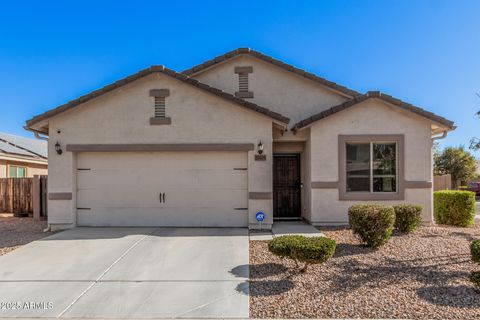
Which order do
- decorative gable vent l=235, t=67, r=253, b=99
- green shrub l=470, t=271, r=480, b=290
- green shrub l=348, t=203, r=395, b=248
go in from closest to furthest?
green shrub l=470, t=271, r=480, b=290 → green shrub l=348, t=203, r=395, b=248 → decorative gable vent l=235, t=67, r=253, b=99

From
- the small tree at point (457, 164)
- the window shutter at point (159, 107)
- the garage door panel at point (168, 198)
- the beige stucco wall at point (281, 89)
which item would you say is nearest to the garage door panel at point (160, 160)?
the garage door panel at point (168, 198)

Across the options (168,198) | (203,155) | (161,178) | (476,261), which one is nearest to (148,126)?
(161,178)

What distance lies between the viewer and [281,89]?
10.8 m

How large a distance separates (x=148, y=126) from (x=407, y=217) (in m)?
7.87

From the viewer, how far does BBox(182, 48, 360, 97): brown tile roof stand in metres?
10.8

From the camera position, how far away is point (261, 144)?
8.74 m

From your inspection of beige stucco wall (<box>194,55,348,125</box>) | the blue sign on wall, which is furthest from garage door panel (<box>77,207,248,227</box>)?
beige stucco wall (<box>194,55,348,125</box>)

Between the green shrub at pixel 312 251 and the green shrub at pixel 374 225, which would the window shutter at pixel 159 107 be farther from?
the green shrub at pixel 374 225

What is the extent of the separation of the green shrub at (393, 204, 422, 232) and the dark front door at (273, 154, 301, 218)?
3569mm

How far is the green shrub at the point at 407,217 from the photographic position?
790 centimetres

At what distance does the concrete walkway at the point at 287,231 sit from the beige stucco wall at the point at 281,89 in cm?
375

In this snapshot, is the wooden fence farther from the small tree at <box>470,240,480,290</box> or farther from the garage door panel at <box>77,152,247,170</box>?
the small tree at <box>470,240,480,290</box>

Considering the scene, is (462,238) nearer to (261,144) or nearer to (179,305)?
(261,144)

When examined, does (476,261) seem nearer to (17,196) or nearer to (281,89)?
(281,89)
